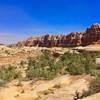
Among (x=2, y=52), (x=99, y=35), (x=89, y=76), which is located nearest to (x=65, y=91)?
(x=89, y=76)

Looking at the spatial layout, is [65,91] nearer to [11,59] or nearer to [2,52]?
[11,59]

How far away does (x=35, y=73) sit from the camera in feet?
67.9

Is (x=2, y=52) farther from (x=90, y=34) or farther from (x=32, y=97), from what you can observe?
(x=90, y=34)

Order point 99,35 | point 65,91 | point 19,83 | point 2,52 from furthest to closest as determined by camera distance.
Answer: point 99,35
point 2,52
point 19,83
point 65,91

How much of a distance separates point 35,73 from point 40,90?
3.95 metres

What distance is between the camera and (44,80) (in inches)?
750

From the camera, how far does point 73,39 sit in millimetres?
103812

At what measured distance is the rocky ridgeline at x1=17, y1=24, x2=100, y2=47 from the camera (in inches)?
3558

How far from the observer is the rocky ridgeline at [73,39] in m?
90.4

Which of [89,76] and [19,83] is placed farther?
[19,83]

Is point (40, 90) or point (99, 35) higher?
point (99, 35)

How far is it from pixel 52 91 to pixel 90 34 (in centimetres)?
7893

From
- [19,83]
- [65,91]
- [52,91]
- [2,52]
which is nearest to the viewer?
[65,91]

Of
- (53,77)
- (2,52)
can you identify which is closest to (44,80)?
(53,77)
